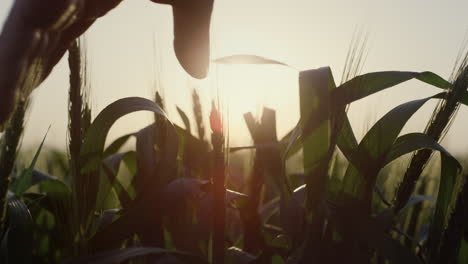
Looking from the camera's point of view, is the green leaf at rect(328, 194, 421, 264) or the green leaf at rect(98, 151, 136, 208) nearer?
the green leaf at rect(328, 194, 421, 264)

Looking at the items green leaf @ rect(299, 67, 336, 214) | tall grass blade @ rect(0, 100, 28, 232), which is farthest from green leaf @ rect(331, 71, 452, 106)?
tall grass blade @ rect(0, 100, 28, 232)

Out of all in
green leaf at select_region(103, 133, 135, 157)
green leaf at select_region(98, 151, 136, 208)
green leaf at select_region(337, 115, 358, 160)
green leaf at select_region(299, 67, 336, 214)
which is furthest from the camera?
green leaf at select_region(103, 133, 135, 157)

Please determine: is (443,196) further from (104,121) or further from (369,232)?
(104,121)

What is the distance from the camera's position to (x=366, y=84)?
3.93 feet

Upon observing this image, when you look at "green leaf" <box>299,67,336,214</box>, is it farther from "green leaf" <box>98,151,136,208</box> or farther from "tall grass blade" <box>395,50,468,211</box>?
"green leaf" <box>98,151,136,208</box>

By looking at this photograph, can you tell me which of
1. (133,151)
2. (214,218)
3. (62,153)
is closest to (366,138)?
(214,218)

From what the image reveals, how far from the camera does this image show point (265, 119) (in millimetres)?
1813

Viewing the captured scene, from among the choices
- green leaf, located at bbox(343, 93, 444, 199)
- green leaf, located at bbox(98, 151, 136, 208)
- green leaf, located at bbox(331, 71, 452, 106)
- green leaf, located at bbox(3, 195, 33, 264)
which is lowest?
green leaf, located at bbox(3, 195, 33, 264)

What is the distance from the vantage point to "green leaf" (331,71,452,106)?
1126 millimetres

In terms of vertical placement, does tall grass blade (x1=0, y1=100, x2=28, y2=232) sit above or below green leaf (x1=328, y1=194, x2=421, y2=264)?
above

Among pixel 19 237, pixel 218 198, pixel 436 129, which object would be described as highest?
pixel 436 129

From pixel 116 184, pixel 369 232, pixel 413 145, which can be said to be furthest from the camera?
pixel 116 184

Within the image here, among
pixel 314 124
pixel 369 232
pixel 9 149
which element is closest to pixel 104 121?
pixel 9 149

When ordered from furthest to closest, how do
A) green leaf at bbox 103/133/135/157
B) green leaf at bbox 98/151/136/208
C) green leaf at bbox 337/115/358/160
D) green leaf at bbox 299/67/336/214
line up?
green leaf at bbox 103/133/135/157, green leaf at bbox 98/151/136/208, green leaf at bbox 337/115/358/160, green leaf at bbox 299/67/336/214
